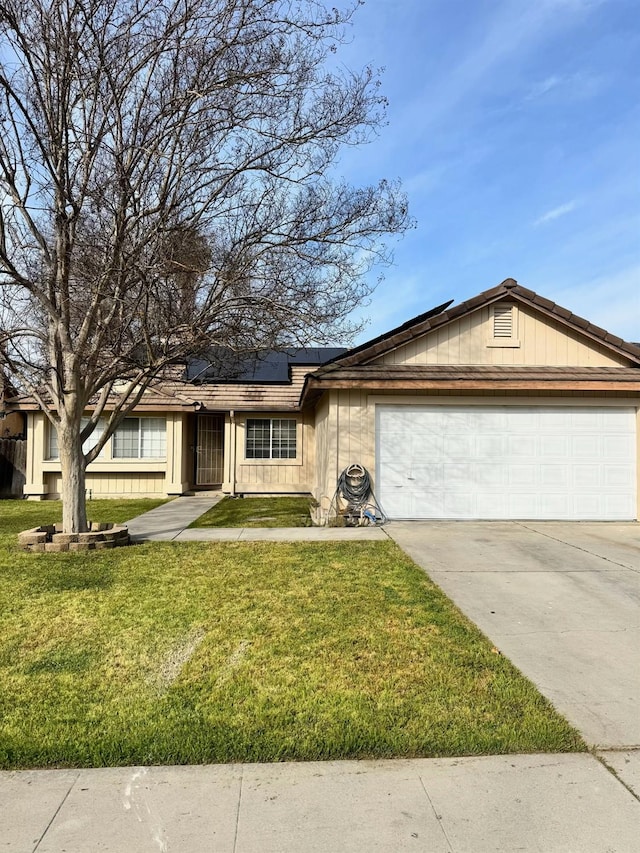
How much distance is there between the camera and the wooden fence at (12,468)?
16688mm

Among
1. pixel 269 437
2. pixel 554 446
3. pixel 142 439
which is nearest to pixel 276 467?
pixel 269 437

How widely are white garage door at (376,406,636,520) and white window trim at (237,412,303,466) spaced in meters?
5.98

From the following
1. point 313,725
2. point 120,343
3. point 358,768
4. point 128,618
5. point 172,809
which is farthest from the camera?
point 120,343

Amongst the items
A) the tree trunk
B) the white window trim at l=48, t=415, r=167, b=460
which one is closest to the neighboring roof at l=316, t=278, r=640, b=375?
the tree trunk

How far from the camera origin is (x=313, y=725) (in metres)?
3.19

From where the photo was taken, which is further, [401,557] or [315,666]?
[401,557]

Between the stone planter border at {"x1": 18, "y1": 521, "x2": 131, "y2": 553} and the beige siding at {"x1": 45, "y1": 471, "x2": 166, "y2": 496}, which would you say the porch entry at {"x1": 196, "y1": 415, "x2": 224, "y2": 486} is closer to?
the beige siding at {"x1": 45, "y1": 471, "x2": 166, "y2": 496}

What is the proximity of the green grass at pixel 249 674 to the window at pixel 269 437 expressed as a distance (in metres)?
9.77

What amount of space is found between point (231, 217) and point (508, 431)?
6.43 m

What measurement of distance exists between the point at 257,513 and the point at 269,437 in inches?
165

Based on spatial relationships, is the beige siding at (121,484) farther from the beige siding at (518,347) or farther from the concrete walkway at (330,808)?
the concrete walkway at (330,808)

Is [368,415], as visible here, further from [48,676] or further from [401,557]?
[48,676]

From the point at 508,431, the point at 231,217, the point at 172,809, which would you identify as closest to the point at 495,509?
the point at 508,431

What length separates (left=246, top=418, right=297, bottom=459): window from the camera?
16266 millimetres
